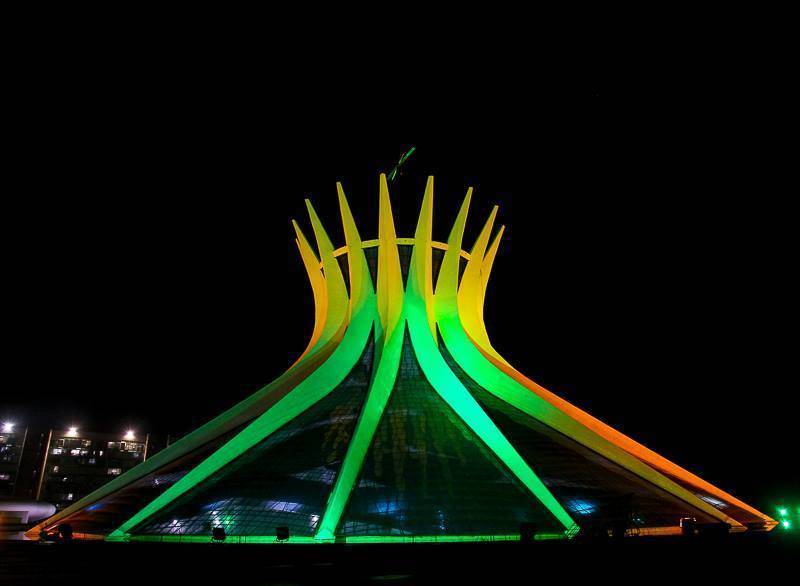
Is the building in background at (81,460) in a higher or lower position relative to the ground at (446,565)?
higher

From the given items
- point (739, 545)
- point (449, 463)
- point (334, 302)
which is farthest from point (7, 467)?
point (739, 545)

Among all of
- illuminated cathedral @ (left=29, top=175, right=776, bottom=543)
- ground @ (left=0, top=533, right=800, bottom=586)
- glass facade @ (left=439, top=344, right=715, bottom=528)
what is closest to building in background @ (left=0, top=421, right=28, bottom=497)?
illuminated cathedral @ (left=29, top=175, right=776, bottom=543)

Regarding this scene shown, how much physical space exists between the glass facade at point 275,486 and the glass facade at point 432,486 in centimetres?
75

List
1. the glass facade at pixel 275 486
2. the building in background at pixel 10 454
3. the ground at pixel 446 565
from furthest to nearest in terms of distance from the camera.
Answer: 1. the building in background at pixel 10 454
2. the glass facade at pixel 275 486
3. the ground at pixel 446 565

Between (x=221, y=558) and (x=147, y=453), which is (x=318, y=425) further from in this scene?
(x=147, y=453)

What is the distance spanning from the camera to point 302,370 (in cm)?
1516

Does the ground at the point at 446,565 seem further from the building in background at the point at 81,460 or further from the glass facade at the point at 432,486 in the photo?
the building in background at the point at 81,460

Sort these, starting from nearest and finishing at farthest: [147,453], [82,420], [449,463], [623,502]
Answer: [623,502] → [449,463] → [82,420] → [147,453]

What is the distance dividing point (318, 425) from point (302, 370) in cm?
228

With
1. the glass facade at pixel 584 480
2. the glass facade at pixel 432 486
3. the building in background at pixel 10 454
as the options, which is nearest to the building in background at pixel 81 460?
the building in background at pixel 10 454

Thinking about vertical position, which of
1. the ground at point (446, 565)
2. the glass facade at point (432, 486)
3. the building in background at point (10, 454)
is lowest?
the ground at point (446, 565)

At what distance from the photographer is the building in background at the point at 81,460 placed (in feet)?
131

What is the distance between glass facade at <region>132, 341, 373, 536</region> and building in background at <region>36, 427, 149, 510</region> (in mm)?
33271

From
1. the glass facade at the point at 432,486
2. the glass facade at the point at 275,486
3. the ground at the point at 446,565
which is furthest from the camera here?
the glass facade at the point at 275,486
